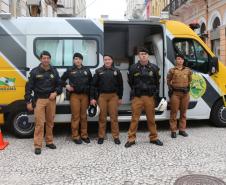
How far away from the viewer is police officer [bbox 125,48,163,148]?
7.29m

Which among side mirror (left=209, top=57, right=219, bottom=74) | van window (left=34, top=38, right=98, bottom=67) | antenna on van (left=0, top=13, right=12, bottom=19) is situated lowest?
side mirror (left=209, top=57, right=219, bottom=74)

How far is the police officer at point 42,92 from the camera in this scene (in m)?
7.02

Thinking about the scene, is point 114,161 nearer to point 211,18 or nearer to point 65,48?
point 65,48

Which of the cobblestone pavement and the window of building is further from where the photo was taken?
the window of building

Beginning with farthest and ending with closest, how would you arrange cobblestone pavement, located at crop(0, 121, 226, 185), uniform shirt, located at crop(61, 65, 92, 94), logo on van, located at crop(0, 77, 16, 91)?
1. logo on van, located at crop(0, 77, 16, 91)
2. uniform shirt, located at crop(61, 65, 92, 94)
3. cobblestone pavement, located at crop(0, 121, 226, 185)

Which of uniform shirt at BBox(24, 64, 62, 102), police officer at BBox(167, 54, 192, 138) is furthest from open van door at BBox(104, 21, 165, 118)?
uniform shirt at BBox(24, 64, 62, 102)

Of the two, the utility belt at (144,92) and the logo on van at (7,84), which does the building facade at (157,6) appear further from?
the utility belt at (144,92)

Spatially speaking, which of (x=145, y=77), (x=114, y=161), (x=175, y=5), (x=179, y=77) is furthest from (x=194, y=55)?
(x=175, y=5)

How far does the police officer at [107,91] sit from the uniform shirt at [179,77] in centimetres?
113

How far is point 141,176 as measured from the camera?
559 cm

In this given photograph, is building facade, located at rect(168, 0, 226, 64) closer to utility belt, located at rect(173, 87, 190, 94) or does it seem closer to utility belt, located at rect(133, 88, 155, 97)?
utility belt, located at rect(173, 87, 190, 94)

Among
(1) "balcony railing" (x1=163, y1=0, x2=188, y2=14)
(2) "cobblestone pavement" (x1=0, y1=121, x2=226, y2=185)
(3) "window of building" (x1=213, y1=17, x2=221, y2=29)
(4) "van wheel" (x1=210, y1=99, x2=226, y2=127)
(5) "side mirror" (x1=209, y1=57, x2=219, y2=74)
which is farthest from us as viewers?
(1) "balcony railing" (x1=163, y1=0, x2=188, y2=14)

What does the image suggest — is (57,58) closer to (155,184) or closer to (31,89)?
(31,89)

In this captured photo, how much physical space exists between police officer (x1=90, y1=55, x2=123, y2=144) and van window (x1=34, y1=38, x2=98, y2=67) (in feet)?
2.31
